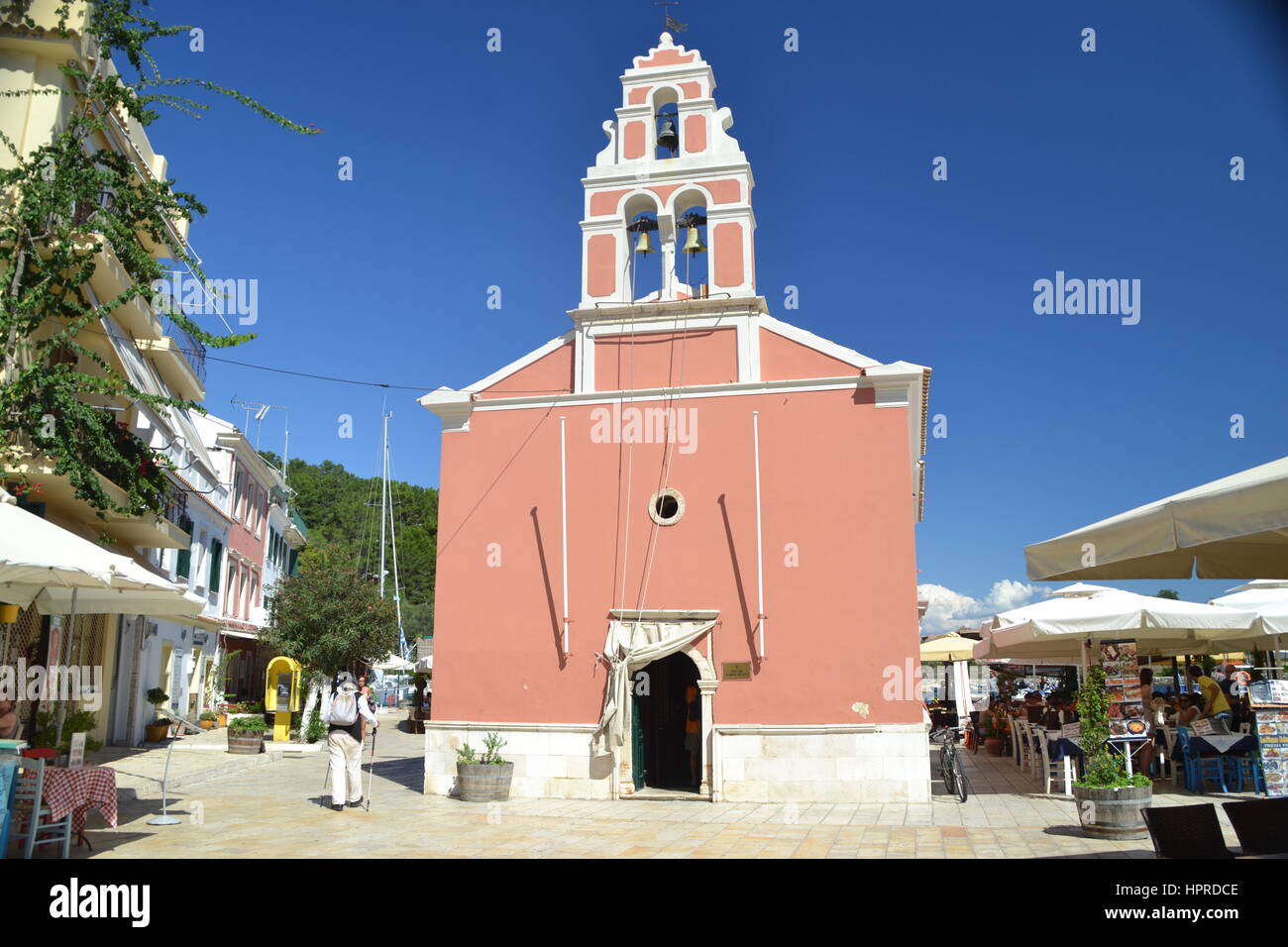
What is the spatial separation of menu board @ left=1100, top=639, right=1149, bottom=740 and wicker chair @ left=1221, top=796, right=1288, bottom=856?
5423mm

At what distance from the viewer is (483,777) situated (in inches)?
518

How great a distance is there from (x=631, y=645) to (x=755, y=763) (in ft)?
7.92

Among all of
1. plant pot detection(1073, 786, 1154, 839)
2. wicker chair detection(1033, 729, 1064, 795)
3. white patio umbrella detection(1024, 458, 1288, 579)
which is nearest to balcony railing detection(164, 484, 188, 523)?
wicker chair detection(1033, 729, 1064, 795)

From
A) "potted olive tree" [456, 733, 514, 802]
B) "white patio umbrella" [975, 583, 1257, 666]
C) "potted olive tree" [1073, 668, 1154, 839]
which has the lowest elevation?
"potted olive tree" [456, 733, 514, 802]

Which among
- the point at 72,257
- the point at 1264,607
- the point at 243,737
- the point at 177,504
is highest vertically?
the point at 72,257

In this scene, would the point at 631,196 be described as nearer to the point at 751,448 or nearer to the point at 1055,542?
the point at 751,448

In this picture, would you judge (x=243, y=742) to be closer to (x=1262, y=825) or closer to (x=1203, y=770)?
(x=1203, y=770)

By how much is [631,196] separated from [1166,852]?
1238cm

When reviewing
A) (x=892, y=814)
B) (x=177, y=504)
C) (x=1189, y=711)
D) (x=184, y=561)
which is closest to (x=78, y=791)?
(x=892, y=814)

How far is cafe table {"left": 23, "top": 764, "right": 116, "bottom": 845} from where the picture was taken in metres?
7.78

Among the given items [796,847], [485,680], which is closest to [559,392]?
[485,680]

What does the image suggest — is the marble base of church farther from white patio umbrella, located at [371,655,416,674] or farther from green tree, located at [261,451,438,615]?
green tree, located at [261,451,438,615]

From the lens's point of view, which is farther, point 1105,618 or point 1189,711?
point 1189,711

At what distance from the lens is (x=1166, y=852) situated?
5.68 meters
